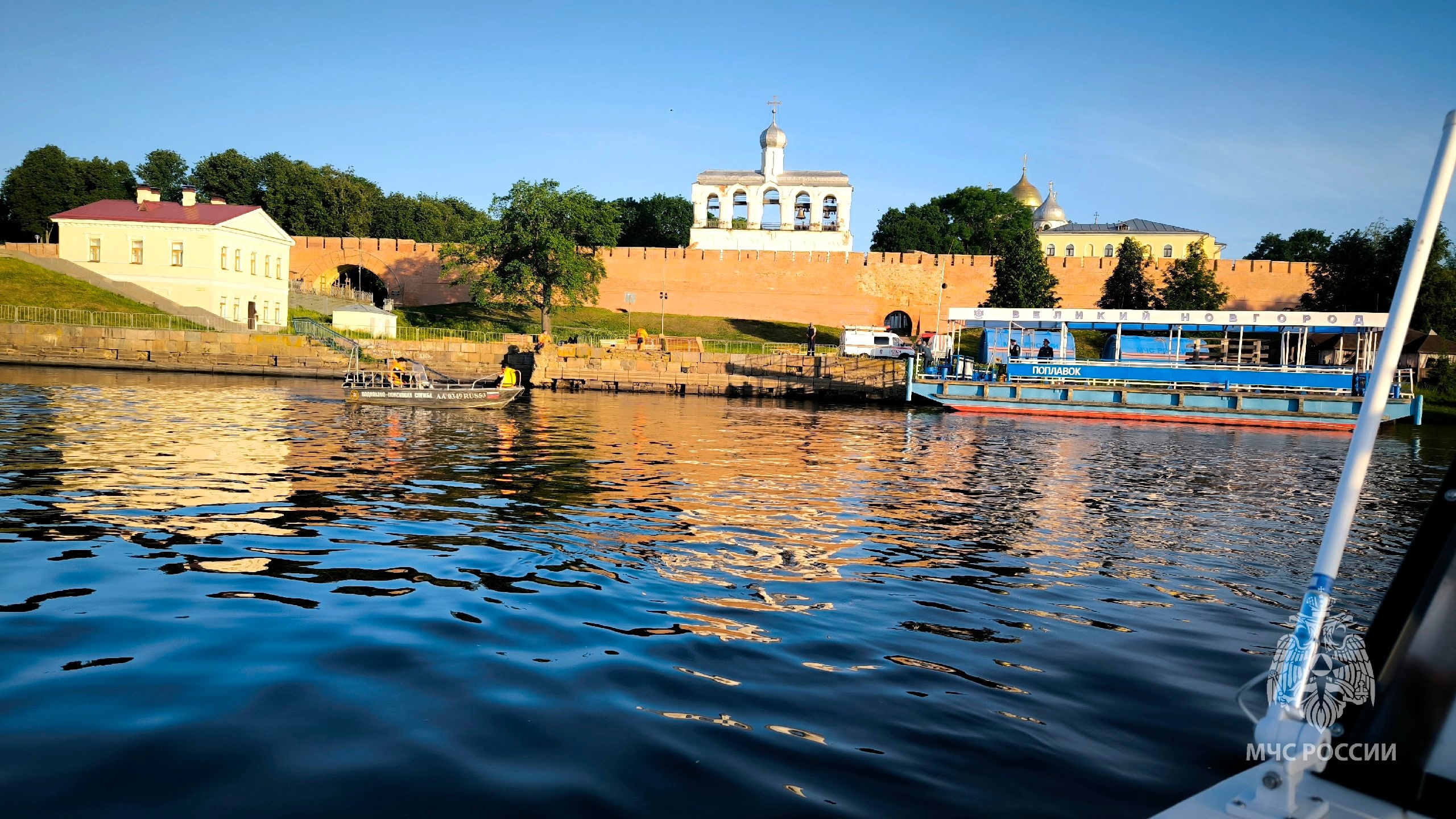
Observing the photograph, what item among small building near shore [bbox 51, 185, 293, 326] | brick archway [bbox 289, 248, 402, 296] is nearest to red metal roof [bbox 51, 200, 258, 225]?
small building near shore [bbox 51, 185, 293, 326]

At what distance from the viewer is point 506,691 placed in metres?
4.94

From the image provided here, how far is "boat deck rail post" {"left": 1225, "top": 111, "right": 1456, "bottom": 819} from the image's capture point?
8.34 ft

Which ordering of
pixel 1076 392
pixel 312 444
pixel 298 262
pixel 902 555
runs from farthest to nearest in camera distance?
pixel 298 262 < pixel 1076 392 < pixel 312 444 < pixel 902 555

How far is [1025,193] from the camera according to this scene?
92688mm

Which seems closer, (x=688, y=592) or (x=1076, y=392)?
(x=688, y=592)

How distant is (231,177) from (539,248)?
139ft

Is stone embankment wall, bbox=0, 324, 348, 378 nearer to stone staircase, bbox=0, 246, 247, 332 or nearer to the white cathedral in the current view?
stone staircase, bbox=0, 246, 247, 332

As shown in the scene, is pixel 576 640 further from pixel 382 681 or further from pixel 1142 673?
pixel 1142 673

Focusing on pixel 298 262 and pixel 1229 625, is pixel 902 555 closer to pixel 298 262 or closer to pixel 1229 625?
pixel 1229 625

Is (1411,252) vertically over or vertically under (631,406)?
over

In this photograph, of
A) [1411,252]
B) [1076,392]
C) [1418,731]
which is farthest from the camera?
[1076,392]

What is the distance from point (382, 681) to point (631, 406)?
26947 millimetres

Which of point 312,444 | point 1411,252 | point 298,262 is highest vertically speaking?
point 298,262

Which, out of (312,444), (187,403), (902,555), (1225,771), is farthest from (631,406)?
(1225,771)
